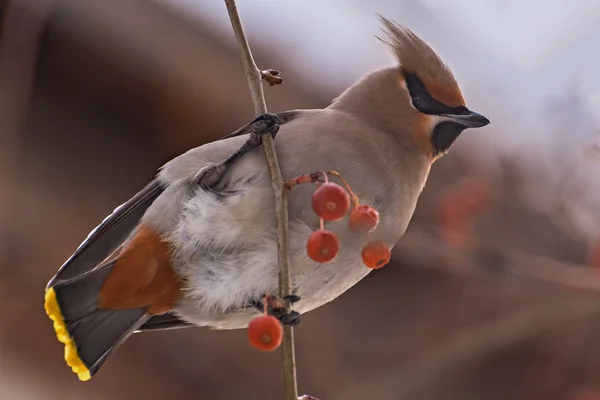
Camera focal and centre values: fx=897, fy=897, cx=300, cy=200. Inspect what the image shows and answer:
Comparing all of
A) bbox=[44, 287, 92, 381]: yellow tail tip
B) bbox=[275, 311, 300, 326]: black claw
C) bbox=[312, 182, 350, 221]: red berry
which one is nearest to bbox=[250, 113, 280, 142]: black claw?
bbox=[312, 182, 350, 221]: red berry

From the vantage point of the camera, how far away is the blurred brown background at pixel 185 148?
4074 mm

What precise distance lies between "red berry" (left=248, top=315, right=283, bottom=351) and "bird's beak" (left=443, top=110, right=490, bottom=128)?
1.04 meters

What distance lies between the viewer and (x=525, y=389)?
4.60 meters

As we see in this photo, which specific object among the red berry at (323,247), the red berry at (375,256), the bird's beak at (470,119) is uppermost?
the bird's beak at (470,119)

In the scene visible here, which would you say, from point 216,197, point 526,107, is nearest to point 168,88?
point 526,107

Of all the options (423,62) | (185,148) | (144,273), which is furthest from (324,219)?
(185,148)

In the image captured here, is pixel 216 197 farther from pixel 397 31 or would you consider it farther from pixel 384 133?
pixel 397 31

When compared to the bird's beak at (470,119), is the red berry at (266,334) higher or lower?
lower

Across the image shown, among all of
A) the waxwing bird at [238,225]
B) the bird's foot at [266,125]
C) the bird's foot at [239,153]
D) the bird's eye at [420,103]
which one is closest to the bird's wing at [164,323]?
the waxwing bird at [238,225]

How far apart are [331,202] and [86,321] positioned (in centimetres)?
105

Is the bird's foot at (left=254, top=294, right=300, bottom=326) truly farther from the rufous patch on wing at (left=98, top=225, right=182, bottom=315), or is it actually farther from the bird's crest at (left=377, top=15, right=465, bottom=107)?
the bird's crest at (left=377, top=15, right=465, bottom=107)

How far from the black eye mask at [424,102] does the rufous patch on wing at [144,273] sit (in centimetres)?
92

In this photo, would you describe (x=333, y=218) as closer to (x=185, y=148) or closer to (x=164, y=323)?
(x=164, y=323)

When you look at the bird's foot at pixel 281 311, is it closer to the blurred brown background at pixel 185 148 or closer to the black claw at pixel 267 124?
the black claw at pixel 267 124
